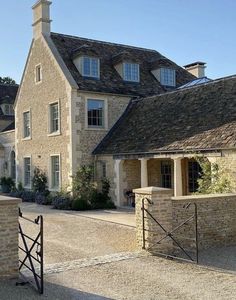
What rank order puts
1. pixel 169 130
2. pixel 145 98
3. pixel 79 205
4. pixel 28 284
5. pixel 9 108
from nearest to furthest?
1. pixel 28 284
2. pixel 169 130
3. pixel 79 205
4. pixel 145 98
5. pixel 9 108

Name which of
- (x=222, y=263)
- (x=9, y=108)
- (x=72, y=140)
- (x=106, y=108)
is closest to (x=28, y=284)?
(x=222, y=263)

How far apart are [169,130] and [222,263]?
9173mm

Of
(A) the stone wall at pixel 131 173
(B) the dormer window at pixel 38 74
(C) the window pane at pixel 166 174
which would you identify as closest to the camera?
(C) the window pane at pixel 166 174

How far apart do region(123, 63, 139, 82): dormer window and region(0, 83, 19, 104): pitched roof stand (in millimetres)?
18415

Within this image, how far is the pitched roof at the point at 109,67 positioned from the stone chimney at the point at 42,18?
61cm

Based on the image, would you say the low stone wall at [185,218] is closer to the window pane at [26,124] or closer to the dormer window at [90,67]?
the dormer window at [90,67]

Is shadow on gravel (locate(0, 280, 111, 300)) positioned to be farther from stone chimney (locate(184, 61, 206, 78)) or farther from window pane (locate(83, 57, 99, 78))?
stone chimney (locate(184, 61, 206, 78))

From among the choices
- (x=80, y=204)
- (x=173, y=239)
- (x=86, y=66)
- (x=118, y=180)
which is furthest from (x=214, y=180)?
(x=86, y=66)

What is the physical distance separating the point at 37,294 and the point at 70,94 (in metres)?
14.5

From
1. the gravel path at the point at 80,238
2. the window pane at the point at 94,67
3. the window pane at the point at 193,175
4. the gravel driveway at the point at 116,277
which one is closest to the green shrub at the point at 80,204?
the gravel path at the point at 80,238

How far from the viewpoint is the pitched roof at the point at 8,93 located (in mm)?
38281

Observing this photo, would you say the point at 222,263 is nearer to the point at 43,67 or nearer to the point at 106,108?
the point at 106,108

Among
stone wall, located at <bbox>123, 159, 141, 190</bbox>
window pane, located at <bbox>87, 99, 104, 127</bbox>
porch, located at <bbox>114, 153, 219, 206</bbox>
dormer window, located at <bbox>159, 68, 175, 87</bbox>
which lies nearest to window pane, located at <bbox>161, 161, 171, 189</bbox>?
porch, located at <bbox>114, 153, 219, 206</bbox>

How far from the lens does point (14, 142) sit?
95.8 feet
